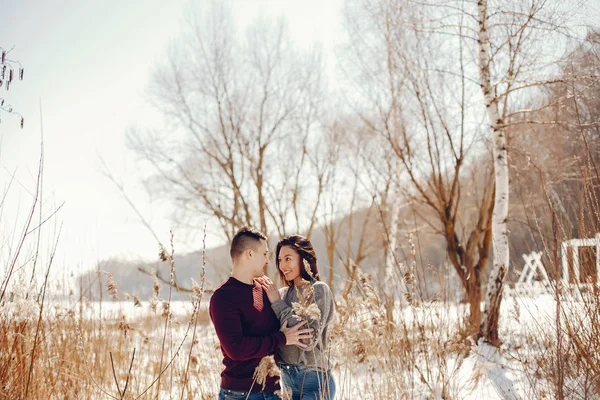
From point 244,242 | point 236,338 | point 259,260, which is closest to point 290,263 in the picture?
point 259,260

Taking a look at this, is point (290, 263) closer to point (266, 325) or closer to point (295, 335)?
point (266, 325)

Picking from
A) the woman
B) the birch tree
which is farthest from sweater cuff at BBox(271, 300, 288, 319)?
the birch tree

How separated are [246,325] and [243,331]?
34 millimetres

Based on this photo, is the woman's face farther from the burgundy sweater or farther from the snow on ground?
the snow on ground

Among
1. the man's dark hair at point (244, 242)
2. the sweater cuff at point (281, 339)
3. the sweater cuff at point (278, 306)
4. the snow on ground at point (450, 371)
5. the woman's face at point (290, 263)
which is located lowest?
the snow on ground at point (450, 371)

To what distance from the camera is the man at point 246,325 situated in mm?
2176

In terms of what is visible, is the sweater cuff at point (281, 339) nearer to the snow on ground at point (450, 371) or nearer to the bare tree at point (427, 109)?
the snow on ground at point (450, 371)

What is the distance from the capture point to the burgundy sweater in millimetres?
2168

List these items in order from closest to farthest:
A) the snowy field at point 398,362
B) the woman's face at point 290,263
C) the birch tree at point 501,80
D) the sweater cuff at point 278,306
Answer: the sweater cuff at point 278,306 → the woman's face at point 290,263 → the snowy field at point 398,362 → the birch tree at point 501,80

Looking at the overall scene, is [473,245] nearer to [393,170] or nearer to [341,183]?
[393,170]

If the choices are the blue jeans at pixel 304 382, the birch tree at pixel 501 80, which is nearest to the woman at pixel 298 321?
the blue jeans at pixel 304 382

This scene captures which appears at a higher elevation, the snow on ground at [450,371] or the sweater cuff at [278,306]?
the sweater cuff at [278,306]

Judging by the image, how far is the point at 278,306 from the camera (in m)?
2.42

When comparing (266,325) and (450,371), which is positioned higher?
(266,325)
